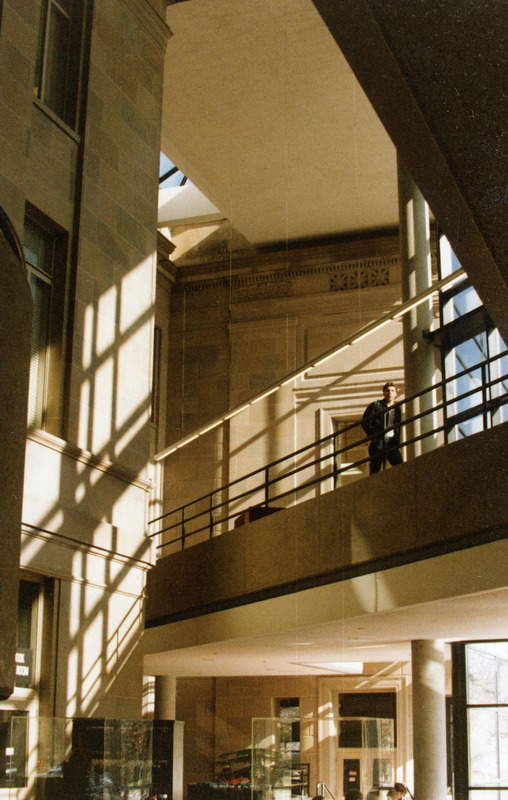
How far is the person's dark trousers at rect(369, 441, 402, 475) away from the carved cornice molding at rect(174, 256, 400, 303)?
1002 centimetres

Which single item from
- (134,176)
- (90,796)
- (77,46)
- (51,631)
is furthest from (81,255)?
(90,796)

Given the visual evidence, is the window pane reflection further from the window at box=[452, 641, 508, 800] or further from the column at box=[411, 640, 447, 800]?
the column at box=[411, 640, 447, 800]

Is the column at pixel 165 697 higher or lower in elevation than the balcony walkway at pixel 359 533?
lower

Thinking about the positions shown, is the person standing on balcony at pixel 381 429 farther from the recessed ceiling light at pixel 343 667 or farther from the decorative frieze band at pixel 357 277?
the decorative frieze band at pixel 357 277

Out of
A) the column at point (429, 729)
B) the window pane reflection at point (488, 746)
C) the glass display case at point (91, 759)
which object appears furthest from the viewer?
the window pane reflection at point (488, 746)

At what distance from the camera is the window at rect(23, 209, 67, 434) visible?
429 inches

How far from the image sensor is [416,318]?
14.7 m

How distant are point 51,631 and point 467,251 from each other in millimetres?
8592

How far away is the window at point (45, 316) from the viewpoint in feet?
35.7

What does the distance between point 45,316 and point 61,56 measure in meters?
3.57

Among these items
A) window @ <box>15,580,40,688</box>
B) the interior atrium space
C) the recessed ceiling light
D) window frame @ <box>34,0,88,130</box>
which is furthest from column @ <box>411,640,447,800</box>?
window frame @ <box>34,0,88,130</box>

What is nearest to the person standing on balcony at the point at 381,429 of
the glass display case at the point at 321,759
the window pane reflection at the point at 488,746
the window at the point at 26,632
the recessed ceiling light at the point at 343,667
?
the glass display case at the point at 321,759

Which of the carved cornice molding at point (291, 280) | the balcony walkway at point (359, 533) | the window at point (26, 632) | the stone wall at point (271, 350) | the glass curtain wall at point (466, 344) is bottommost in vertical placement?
the window at point (26, 632)

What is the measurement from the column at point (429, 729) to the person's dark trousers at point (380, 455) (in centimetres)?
328
